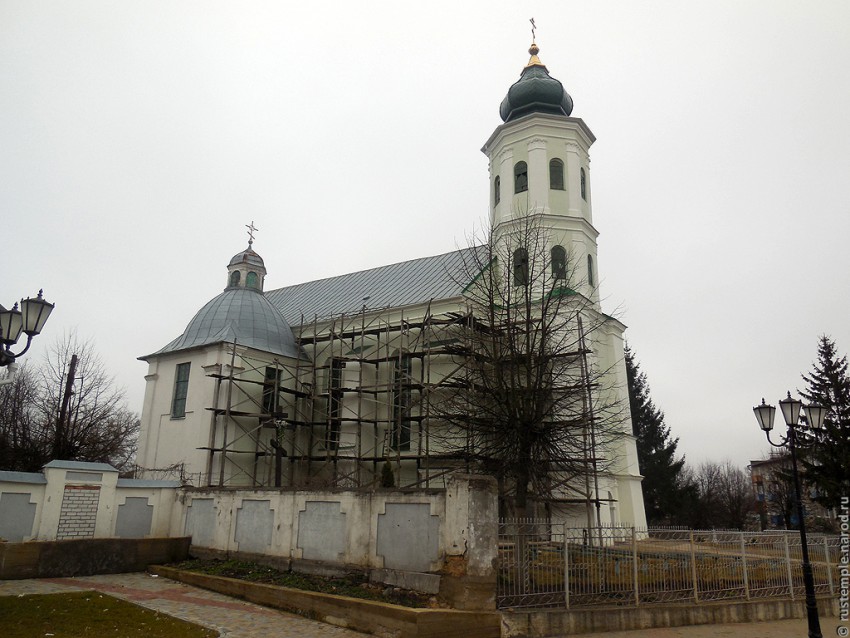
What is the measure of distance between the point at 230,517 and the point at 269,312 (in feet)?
47.7

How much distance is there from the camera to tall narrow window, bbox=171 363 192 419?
2564 cm

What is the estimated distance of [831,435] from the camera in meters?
29.0

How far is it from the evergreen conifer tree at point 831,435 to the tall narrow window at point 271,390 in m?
22.2

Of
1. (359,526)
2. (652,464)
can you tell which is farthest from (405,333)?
(652,464)

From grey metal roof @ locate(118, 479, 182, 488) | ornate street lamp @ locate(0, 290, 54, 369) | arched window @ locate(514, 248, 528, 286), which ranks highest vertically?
arched window @ locate(514, 248, 528, 286)

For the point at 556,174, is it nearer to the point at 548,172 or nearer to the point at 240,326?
the point at 548,172

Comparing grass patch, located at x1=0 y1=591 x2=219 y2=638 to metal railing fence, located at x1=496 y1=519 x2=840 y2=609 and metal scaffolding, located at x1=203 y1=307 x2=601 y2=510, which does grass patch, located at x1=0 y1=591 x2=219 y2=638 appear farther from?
metal scaffolding, located at x1=203 y1=307 x2=601 y2=510

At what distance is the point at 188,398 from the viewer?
83.0 ft

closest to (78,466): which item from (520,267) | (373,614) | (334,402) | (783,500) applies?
(373,614)

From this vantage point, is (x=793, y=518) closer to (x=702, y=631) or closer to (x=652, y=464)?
(x=652, y=464)

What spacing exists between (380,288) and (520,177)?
824 cm

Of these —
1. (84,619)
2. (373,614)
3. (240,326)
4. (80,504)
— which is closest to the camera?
(84,619)

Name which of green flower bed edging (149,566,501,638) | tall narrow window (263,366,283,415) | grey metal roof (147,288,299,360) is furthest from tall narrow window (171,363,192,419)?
green flower bed edging (149,566,501,638)

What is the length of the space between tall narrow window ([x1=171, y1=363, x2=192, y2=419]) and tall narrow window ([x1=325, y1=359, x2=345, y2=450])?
579 centimetres
